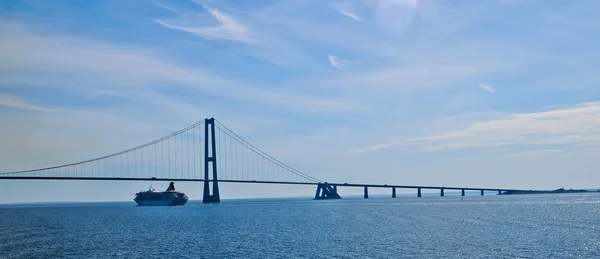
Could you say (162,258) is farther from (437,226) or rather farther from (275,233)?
(437,226)

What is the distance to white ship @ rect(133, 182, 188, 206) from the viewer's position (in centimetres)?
13850

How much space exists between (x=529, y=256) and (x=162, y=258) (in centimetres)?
1764

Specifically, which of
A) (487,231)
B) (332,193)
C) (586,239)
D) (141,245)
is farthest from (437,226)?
(332,193)

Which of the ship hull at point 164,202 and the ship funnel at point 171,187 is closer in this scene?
the ship hull at point 164,202

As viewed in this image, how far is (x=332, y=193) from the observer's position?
162125 millimetres

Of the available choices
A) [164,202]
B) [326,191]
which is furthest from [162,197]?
[326,191]

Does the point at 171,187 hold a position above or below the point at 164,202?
above

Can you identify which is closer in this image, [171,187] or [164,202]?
[164,202]

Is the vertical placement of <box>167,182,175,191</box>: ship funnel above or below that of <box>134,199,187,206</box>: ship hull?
above

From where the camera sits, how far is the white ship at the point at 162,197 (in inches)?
5453

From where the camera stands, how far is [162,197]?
139 meters

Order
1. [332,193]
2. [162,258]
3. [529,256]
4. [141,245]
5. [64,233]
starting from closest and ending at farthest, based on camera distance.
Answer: [529,256], [162,258], [141,245], [64,233], [332,193]

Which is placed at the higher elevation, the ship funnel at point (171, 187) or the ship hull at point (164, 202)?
the ship funnel at point (171, 187)

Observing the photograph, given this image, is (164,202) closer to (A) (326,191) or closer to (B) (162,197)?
(B) (162,197)
